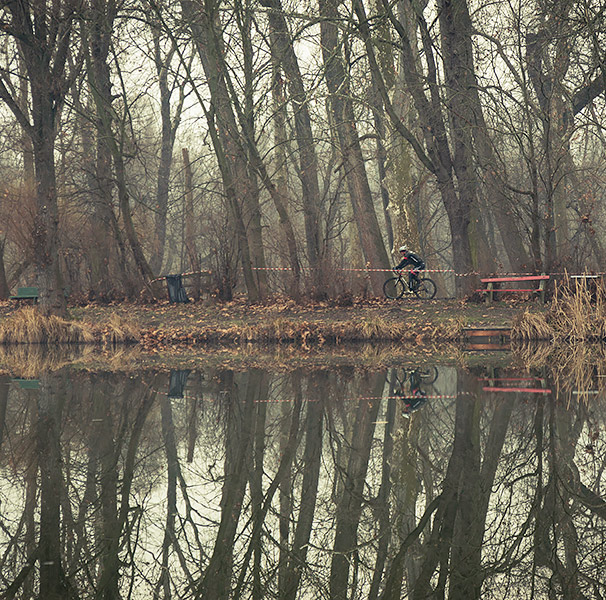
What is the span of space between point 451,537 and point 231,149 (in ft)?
70.4

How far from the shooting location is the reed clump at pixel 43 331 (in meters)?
19.9

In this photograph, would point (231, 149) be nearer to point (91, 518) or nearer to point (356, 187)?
point (356, 187)

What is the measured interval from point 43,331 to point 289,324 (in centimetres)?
551

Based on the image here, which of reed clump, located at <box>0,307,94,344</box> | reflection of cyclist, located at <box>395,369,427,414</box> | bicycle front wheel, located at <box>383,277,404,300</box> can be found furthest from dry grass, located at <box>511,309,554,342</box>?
reed clump, located at <box>0,307,94,344</box>

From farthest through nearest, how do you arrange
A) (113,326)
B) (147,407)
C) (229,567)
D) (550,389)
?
(113,326) < (550,389) < (147,407) < (229,567)

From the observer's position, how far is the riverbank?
778 inches

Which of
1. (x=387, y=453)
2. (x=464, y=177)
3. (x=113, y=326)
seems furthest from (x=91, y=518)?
(x=464, y=177)

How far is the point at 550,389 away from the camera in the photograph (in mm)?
10719

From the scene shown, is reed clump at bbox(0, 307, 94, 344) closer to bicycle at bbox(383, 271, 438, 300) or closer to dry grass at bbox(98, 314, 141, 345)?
dry grass at bbox(98, 314, 141, 345)

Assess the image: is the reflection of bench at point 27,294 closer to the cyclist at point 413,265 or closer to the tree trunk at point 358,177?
the tree trunk at point 358,177

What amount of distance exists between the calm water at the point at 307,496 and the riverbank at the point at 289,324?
912 cm

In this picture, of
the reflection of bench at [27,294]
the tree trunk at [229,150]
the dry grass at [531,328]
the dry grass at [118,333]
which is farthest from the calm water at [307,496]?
the reflection of bench at [27,294]

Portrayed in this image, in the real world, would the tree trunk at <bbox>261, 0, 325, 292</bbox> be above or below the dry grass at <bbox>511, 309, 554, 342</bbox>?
above

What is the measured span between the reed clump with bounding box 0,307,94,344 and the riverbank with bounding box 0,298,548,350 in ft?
0.07
